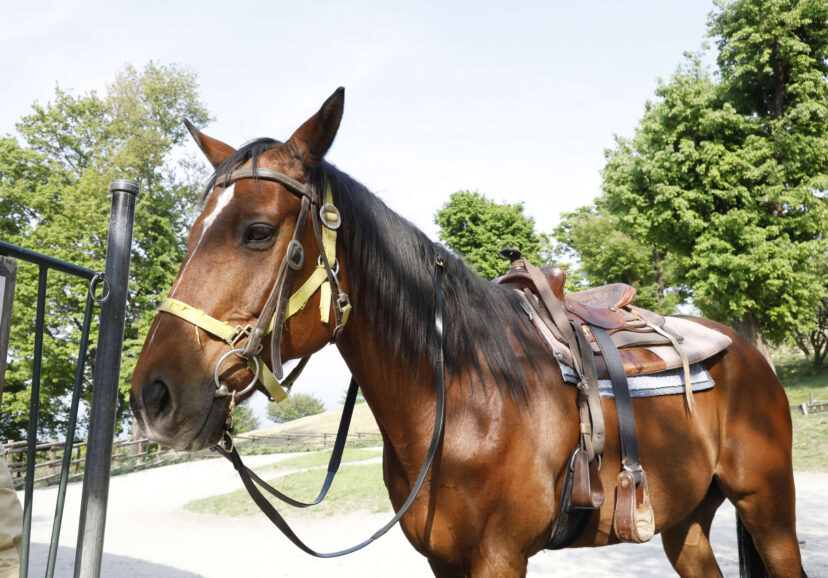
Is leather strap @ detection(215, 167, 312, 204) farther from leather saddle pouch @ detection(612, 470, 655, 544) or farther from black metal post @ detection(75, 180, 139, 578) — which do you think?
leather saddle pouch @ detection(612, 470, 655, 544)

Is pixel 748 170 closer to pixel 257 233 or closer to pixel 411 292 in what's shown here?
pixel 411 292

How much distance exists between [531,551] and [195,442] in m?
1.37

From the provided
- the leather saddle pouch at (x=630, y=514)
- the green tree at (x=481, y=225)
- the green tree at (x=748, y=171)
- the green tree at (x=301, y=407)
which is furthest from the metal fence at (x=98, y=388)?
the green tree at (x=301, y=407)

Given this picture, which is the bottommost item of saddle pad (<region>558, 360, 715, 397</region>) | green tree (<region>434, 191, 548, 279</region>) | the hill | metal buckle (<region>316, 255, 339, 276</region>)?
the hill

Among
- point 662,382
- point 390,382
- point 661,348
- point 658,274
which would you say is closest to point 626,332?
point 661,348

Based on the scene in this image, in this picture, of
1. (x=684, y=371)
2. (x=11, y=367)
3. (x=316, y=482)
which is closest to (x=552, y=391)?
(x=684, y=371)

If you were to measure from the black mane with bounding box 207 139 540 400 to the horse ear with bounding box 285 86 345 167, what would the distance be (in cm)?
6

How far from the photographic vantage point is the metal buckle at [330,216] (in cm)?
193

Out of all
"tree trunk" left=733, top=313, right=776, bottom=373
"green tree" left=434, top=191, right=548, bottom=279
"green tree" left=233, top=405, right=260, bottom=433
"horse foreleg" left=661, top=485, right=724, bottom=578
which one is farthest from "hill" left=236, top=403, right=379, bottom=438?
"horse foreleg" left=661, top=485, right=724, bottom=578

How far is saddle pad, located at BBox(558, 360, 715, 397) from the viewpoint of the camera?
8.18 ft

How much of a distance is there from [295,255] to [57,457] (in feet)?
71.2

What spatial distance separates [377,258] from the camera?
2.11 meters

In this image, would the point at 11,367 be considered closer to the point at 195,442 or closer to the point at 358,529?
the point at 358,529

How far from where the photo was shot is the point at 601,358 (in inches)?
101
